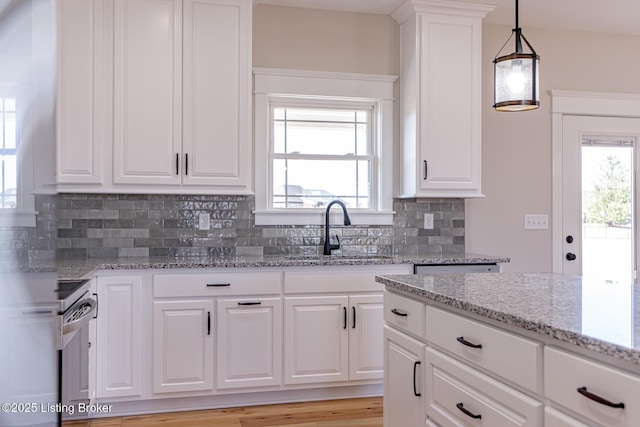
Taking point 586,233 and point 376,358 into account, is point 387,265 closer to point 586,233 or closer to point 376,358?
point 376,358

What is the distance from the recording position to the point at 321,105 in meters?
3.93

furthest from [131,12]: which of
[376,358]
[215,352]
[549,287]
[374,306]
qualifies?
[549,287]

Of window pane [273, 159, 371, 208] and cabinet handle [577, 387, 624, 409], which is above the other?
window pane [273, 159, 371, 208]

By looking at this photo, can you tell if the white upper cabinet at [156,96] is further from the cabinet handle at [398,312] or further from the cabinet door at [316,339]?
the cabinet handle at [398,312]

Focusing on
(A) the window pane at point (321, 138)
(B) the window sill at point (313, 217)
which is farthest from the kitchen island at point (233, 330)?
(A) the window pane at point (321, 138)

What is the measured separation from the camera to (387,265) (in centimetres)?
336

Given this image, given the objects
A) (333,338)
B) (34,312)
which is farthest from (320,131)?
(34,312)

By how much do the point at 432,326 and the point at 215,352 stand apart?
1.67m

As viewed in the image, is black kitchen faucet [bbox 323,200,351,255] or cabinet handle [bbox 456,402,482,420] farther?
black kitchen faucet [bbox 323,200,351,255]

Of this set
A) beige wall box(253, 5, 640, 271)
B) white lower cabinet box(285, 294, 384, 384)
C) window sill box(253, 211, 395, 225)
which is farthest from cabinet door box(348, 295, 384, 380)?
beige wall box(253, 5, 640, 271)

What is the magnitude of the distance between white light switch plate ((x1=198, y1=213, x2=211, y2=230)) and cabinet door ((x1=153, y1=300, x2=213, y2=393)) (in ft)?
2.24

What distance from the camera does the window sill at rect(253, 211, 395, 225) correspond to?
3.74 metres

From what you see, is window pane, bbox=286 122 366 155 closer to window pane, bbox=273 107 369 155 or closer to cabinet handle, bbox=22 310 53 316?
window pane, bbox=273 107 369 155

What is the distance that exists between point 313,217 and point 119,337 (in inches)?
59.2
